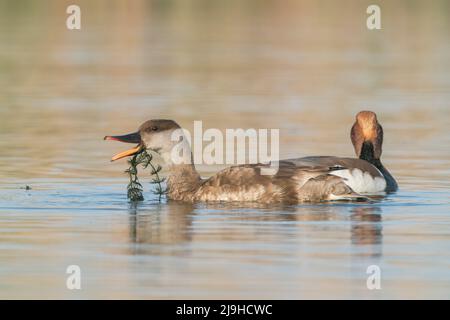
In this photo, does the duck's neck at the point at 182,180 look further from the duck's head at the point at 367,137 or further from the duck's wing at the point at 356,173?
the duck's head at the point at 367,137

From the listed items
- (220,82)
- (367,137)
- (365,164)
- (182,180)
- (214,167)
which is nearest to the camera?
(182,180)

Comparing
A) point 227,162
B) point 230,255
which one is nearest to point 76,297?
point 230,255

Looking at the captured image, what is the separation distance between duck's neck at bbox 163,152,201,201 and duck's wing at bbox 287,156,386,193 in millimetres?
1091

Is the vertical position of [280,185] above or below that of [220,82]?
below

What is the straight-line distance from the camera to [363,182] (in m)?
15.5

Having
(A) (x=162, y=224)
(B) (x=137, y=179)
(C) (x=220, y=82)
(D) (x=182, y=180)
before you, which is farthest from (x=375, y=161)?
(C) (x=220, y=82)

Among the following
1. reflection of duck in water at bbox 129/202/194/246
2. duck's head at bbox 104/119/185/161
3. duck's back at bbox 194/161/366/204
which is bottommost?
reflection of duck in water at bbox 129/202/194/246

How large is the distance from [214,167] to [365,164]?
2.58m

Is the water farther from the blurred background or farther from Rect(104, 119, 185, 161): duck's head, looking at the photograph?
Rect(104, 119, 185, 161): duck's head

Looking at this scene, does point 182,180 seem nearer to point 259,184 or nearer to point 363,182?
point 259,184

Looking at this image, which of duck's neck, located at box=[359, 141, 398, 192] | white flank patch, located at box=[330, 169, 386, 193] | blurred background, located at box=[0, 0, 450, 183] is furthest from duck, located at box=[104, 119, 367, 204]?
blurred background, located at box=[0, 0, 450, 183]

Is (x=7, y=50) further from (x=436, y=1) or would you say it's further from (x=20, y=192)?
(x=436, y=1)

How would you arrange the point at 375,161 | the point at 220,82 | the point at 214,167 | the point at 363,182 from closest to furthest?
the point at 363,182
the point at 375,161
the point at 214,167
the point at 220,82

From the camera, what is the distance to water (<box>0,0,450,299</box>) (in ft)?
36.5
